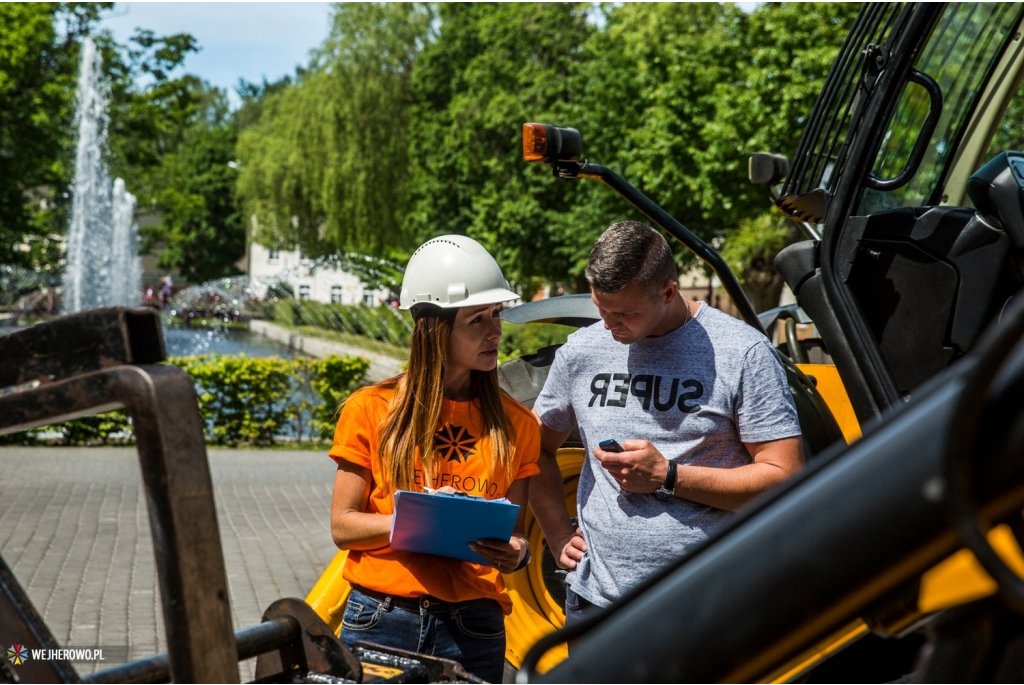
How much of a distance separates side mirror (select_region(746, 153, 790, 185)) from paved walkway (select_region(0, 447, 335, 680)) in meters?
2.72

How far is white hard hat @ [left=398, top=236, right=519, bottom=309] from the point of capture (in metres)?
3.24

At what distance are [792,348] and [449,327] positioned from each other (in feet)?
8.91

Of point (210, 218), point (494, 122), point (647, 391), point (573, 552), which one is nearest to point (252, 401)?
point (573, 552)

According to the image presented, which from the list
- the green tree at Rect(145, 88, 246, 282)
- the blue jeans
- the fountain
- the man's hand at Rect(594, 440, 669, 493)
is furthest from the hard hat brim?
the green tree at Rect(145, 88, 246, 282)

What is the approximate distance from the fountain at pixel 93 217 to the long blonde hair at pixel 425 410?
2660cm

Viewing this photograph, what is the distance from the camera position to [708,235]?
97.5 feet

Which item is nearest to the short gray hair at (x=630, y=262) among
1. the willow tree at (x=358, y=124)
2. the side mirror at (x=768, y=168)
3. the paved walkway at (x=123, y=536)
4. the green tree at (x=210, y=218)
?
the side mirror at (x=768, y=168)

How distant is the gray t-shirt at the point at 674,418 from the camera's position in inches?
126

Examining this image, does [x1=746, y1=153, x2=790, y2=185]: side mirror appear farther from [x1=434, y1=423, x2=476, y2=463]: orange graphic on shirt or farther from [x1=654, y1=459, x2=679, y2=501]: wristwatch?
[x1=434, y1=423, x2=476, y2=463]: orange graphic on shirt

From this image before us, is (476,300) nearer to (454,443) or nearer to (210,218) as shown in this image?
(454,443)

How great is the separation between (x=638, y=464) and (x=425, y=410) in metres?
0.63

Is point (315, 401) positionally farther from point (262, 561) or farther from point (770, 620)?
point (770, 620)

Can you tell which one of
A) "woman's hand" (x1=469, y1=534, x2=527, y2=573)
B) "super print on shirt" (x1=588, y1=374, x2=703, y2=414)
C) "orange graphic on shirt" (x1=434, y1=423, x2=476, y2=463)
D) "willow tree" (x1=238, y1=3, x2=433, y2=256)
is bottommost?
"woman's hand" (x1=469, y1=534, x2=527, y2=573)

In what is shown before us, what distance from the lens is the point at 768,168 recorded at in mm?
4512
